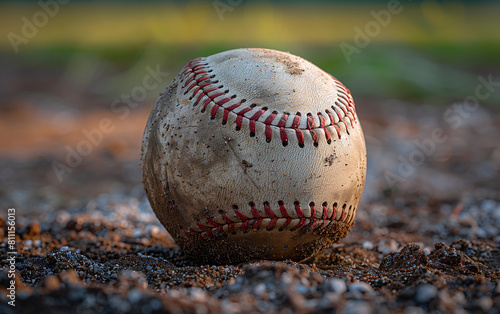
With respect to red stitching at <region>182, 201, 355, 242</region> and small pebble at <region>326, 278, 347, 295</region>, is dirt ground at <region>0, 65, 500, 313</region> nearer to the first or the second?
small pebble at <region>326, 278, 347, 295</region>

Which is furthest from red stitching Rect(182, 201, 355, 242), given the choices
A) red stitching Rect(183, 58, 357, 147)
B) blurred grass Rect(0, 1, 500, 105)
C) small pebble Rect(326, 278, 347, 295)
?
blurred grass Rect(0, 1, 500, 105)

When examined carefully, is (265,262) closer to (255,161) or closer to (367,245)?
(255,161)

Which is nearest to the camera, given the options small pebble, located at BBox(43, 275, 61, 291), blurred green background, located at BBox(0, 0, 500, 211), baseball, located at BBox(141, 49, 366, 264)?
small pebble, located at BBox(43, 275, 61, 291)

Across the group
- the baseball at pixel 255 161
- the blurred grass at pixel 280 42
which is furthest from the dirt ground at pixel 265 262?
the blurred grass at pixel 280 42

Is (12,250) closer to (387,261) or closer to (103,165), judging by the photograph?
(387,261)

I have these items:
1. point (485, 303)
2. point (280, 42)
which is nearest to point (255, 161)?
point (485, 303)

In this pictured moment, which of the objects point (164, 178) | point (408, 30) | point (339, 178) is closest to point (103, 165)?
point (164, 178)
